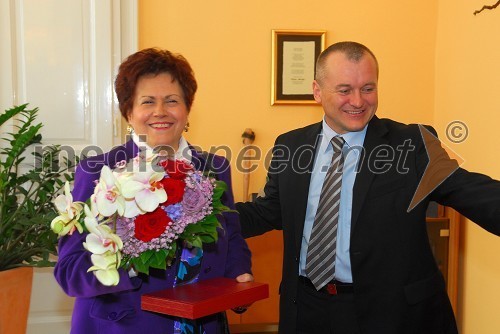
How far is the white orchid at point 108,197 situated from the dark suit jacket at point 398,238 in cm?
95

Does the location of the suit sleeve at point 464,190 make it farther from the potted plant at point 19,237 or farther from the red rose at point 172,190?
the potted plant at point 19,237

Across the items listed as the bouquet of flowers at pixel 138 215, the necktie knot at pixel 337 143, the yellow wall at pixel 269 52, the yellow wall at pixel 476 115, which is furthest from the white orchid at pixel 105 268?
the yellow wall at pixel 269 52

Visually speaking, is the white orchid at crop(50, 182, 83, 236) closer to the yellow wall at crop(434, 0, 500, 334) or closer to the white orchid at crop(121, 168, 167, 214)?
the white orchid at crop(121, 168, 167, 214)

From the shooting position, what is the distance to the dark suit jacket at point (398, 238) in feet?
6.11

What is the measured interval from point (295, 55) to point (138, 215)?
2.60m

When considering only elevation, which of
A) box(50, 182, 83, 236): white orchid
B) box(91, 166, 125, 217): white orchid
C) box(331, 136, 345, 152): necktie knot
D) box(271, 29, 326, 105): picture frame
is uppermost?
box(271, 29, 326, 105): picture frame

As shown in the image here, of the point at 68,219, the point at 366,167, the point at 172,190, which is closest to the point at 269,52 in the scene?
the point at 366,167

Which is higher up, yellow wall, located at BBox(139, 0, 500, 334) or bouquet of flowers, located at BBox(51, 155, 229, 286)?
yellow wall, located at BBox(139, 0, 500, 334)

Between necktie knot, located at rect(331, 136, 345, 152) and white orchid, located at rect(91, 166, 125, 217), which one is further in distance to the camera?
necktie knot, located at rect(331, 136, 345, 152)

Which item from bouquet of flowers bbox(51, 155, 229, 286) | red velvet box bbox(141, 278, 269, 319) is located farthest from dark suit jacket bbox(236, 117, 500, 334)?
bouquet of flowers bbox(51, 155, 229, 286)

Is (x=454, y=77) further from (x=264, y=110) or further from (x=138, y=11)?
(x=138, y=11)

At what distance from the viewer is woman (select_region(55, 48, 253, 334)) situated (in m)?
1.51

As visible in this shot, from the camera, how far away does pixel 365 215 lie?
1.90 m

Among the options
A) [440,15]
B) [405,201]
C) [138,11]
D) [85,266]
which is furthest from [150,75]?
[440,15]
